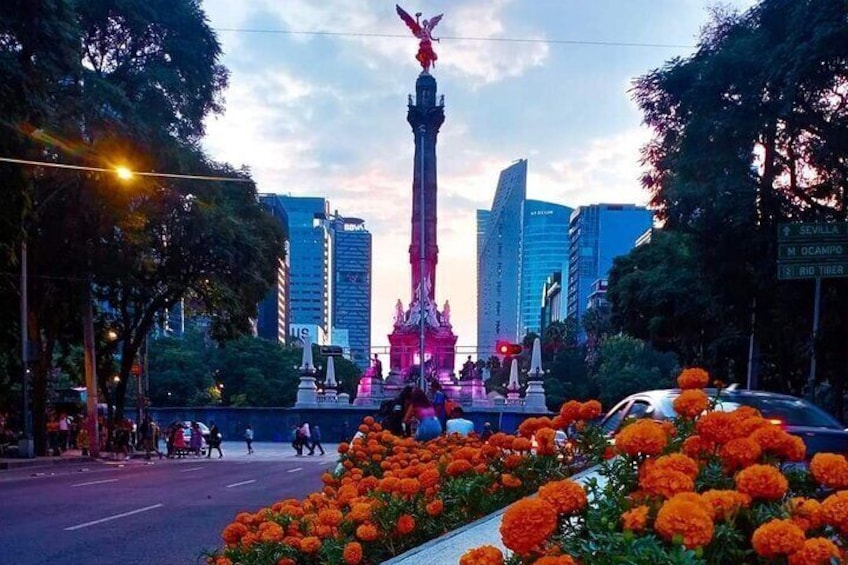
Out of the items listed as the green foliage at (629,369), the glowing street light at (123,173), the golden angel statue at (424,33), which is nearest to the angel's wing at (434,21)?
the golden angel statue at (424,33)

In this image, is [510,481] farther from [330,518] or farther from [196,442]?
[196,442]

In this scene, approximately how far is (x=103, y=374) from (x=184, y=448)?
443 cm

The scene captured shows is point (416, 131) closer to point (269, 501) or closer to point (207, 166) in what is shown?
point (207, 166)

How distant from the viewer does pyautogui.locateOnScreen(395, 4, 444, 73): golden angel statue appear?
261 ft

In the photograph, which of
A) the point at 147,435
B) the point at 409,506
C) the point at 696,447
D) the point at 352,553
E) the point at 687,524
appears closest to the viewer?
the point at 687,524

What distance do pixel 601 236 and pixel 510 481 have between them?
478 feet

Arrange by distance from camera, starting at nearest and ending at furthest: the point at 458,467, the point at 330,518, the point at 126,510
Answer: the point at 330,518, the point at 458,467, the point at 126,510

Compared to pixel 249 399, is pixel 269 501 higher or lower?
higher

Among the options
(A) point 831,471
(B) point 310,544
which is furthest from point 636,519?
(B) point 310,544

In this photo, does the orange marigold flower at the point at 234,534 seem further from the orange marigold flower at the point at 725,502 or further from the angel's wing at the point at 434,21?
the angel's wing at the point at 434,21

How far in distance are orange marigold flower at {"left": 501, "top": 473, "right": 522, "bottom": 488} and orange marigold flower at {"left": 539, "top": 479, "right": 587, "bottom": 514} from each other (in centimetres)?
218

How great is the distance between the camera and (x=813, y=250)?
52.6 ft

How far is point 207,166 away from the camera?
3072 cm

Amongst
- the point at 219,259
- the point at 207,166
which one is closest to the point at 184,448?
the point at 219,259
